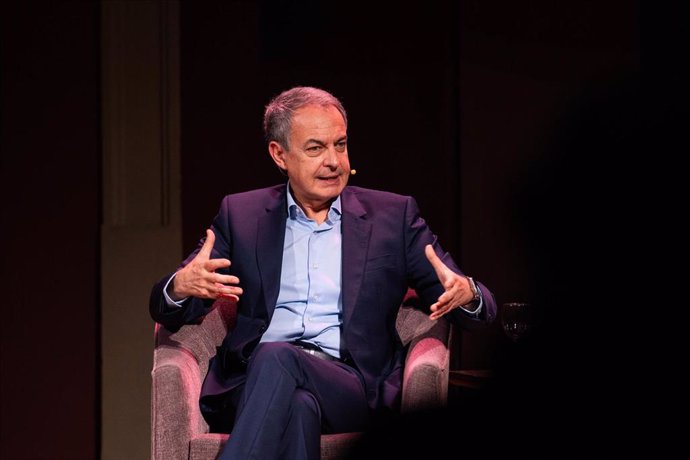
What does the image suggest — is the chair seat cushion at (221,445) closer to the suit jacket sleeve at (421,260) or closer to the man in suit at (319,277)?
the man in suit at (319,277)

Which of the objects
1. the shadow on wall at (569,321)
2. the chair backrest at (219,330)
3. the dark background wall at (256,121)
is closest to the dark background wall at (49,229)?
the dark background wall at (256,121)

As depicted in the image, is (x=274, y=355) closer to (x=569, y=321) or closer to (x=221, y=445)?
(x=221, y=445)

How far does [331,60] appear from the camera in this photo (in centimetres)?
363

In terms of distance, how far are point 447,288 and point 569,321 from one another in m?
1.37

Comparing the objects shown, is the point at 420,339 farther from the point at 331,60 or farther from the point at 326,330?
the point at 331,60

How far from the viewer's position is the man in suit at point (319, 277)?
89.2 inches

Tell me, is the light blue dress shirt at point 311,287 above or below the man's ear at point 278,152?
below

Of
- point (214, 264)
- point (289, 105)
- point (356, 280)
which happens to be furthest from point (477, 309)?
point (289, 105)

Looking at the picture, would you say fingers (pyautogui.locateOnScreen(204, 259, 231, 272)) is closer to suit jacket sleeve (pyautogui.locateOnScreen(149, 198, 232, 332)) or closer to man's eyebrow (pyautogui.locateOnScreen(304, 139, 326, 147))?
suit jacket sleeve (pyautogui.locateOnScreen(149, 198, 232, 332))

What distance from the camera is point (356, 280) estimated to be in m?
2.40

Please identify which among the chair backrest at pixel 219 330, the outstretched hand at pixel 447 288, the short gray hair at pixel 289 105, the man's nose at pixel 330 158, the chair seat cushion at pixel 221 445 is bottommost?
the chair seat cushion at pixel 221 445

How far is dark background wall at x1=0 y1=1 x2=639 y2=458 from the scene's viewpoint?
131 inches

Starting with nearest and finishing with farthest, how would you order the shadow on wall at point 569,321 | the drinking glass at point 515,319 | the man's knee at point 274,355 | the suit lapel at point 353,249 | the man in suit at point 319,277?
the shadow on wall at point 569,321 → the man's knee at point 274,355 → the man in suit at point 319,277 → the suit lapel at point 353,249 → the drinking glass at point 515,319

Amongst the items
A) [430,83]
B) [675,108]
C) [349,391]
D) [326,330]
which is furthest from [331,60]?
[675,108]
